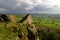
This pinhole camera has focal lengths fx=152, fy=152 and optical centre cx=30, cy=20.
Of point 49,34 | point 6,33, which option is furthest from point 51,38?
point 6,33

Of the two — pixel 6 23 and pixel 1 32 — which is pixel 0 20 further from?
pixel 1 32

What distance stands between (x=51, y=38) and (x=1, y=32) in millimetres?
30864

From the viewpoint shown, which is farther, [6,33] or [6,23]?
[6,23]

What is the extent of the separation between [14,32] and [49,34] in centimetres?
2983

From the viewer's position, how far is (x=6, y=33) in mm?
44156

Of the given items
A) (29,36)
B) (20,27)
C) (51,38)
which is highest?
(20,27)

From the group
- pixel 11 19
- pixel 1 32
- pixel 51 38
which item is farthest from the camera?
pixel 51 38

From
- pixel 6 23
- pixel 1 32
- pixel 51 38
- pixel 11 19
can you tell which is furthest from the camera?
pixel 51 38

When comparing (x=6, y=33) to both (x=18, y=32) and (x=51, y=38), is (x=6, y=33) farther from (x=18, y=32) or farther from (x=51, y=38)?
(x=51, y=38)

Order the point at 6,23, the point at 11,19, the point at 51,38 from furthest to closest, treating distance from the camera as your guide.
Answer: the point at 51,38
the point at 11,19
the point at 6,23

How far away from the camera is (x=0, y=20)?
52375 mm

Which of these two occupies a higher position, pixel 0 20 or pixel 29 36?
pixel 0 20

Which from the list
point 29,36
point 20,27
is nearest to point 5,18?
point 20,27

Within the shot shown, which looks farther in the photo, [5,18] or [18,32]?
[5,18]
